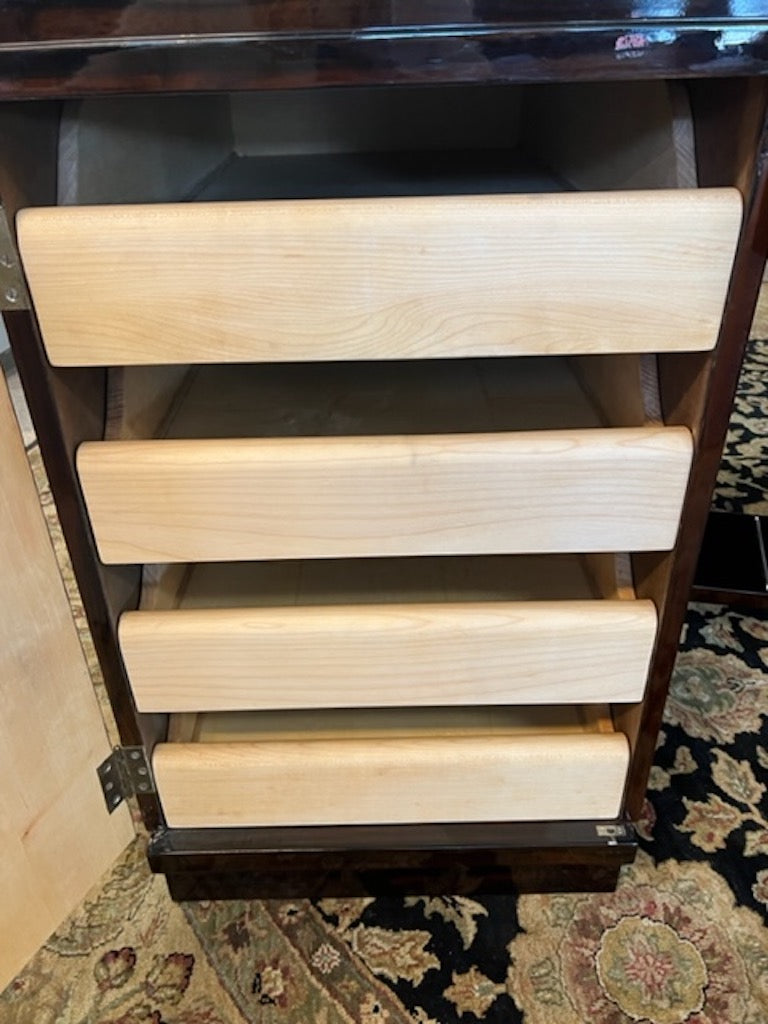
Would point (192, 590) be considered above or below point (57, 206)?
below

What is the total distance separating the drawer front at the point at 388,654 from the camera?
767 mm

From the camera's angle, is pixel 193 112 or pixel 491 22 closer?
pixel 491 22

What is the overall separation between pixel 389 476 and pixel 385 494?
2 cm

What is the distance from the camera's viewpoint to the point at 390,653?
0.78 metres

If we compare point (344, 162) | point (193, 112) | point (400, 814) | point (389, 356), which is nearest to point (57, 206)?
point (389, 356)

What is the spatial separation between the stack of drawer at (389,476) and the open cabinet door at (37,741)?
0.08 meters

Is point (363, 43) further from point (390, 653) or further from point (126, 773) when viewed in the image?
point (126, 773)

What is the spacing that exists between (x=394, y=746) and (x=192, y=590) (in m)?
0.27

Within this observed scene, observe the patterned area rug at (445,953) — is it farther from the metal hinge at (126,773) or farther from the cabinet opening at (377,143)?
the cabinet opening at (377,143)

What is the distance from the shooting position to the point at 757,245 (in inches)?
23.7

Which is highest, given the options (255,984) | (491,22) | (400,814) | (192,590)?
(491,22)

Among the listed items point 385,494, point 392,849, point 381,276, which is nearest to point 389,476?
point 385,494

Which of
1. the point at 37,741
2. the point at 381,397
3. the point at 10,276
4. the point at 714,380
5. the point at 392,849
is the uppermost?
the point at 10,276

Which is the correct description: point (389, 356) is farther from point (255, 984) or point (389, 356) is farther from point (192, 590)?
point (255, 984)
